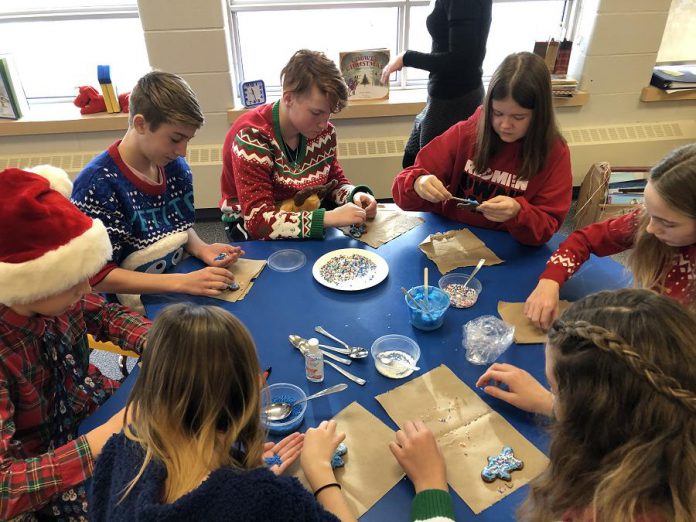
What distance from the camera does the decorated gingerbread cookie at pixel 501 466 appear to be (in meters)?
0.98

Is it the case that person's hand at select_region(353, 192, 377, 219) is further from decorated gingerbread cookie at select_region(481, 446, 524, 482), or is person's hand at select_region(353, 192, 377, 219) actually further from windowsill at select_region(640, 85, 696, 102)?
windowsill at select_region(640, 85, 696, 102)

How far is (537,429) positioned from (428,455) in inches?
10.8

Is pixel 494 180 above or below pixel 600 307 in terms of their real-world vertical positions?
below

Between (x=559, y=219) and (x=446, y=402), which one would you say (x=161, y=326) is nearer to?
(x=446, y=402)

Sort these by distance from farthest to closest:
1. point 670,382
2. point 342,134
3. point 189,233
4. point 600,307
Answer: point 342,134
point 189,233
point 600,307
point 670,382

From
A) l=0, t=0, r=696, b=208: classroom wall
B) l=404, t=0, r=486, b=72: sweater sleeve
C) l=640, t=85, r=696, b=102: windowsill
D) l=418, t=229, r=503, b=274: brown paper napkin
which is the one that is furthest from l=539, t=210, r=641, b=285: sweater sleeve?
l=640, t=85, r=696, b=102: windowsill

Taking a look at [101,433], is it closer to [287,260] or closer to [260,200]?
[287,260]

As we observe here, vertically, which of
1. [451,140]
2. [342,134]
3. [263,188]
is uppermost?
[451,140]

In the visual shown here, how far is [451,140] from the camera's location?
1.91 metres

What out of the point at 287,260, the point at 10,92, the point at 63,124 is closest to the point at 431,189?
the point at 287,260

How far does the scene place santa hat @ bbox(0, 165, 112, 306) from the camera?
3.25 feet

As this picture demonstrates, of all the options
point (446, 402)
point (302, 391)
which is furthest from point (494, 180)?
point (302, 391)

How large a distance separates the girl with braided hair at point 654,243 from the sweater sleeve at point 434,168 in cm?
54

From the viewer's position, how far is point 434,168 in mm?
1931
